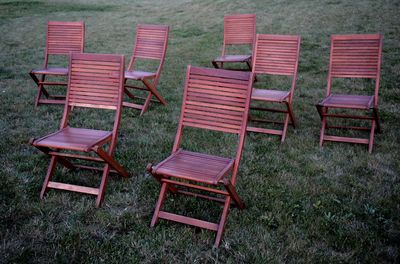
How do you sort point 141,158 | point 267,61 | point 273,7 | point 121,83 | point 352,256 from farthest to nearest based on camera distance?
point 273,7, point 267,61, point 141,158, point 121,83, point 352,256

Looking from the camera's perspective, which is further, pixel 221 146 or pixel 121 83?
pixel 221 146

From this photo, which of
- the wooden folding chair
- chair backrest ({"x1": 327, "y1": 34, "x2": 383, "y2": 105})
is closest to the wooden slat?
chair backrest ({"x1": 327, "y1": 34, "x2": 383, "y2": 105})

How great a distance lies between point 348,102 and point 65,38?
4.78 m

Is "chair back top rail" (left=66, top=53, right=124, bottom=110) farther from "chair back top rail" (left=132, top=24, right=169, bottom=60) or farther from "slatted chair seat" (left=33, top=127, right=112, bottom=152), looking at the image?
"chair back top rail" (left=132, top=24, right=169, bottom=60)

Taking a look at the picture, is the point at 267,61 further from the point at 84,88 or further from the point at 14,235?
the point at 14,235

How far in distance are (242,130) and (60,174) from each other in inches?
83.5

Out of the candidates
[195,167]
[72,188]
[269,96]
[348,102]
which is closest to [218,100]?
[195,167]

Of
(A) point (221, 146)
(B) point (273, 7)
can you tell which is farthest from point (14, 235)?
(B) point (273, 7)

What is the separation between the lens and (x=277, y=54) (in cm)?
548

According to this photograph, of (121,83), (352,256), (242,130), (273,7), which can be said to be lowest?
(352,256)

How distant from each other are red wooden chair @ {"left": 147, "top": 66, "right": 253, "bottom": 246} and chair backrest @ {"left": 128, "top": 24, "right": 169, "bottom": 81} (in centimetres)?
306

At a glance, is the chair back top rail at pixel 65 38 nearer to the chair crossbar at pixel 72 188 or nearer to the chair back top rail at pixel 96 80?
the chair back top rail at pixel 96 80

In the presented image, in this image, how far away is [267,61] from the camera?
18.1 feet

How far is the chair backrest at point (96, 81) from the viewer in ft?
12.5
